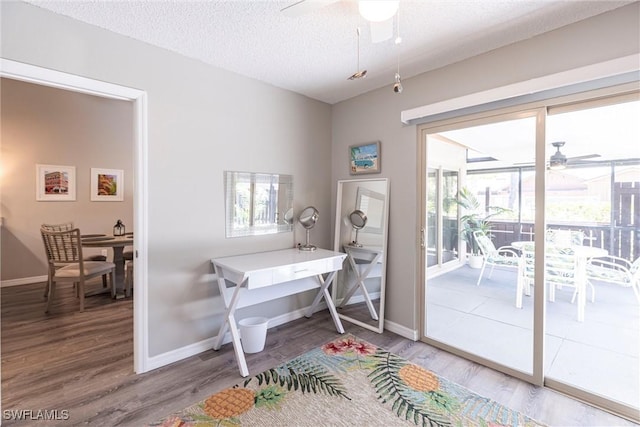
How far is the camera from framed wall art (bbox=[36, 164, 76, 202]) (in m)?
4.47

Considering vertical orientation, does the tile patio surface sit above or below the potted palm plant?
below

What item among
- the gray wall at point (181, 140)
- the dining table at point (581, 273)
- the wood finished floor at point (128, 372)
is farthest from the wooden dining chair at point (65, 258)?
the dining table at point (581, 273)

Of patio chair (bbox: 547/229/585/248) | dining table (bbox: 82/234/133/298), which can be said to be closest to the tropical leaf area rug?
patio chair (bbox: 547/229/585/248)

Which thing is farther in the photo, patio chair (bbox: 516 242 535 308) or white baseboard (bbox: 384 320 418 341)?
white baseboard (bbox: 384 320 418 341)

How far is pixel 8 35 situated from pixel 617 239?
13.0ft

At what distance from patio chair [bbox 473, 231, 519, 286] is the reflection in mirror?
1850mm

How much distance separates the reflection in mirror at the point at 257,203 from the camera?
2.71 m

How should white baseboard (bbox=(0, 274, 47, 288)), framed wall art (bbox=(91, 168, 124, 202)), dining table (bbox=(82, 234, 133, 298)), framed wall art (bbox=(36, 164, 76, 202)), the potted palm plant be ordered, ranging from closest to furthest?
1. the potted palm plant
2. dining table (bbox=(82, 234, 133, 298))
3. white baseboard (bbox=(0, 274, 47, 288))
4. framed wall art (bbox=(36, 164, 76, 202))
5. framed wall art (bbox=(91, 168, 124, 202))

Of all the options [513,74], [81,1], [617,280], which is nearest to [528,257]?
[617,280]

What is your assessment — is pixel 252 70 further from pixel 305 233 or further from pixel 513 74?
pixel 513 74

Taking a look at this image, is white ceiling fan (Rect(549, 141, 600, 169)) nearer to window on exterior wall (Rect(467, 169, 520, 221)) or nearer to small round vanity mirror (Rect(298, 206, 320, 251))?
window on exterior wall (Rect(467, 169, 520, 221))

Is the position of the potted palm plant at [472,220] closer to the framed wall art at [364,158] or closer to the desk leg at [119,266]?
the framed wall art at [364,158]

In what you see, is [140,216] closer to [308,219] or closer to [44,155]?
[308,219]

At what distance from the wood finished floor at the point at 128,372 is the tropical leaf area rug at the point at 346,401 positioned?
0.12 meters
